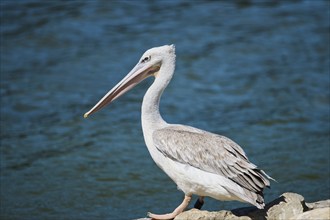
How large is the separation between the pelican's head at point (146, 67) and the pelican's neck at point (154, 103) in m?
0.06

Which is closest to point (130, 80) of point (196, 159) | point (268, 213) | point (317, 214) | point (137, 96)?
point (196, 159)

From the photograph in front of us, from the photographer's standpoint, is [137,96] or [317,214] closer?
[317,214]

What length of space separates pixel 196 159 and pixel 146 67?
979mm

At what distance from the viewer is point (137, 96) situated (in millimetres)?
11188

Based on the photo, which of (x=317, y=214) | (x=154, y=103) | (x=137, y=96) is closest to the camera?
(x=317, y=214)

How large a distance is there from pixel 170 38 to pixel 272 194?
17.4ft

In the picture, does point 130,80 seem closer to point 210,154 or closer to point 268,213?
point 210,154

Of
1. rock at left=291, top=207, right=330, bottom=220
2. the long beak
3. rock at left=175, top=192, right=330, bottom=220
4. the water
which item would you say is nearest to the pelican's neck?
the long beak

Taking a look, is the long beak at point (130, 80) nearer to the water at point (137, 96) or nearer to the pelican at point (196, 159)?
the pelican at point (196, 159)

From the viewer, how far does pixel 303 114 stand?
1063 centimetres

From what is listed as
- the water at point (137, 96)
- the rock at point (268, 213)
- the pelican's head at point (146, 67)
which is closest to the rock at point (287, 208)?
the rock at point (268, 213)

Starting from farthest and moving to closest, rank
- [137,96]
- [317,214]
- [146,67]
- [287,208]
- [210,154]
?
[137,96] < [146,67] < [210,154] < [287,208] < [317,214]

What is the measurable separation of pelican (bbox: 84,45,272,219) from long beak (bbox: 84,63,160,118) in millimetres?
85

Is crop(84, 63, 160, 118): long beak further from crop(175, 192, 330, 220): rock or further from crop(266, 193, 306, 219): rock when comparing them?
crop(266, 193, 306, 219): rock
